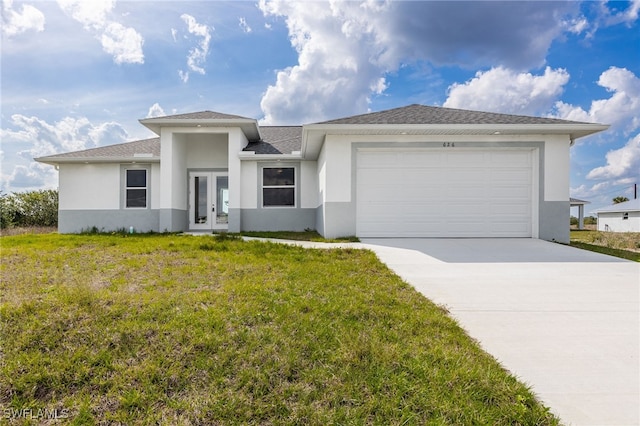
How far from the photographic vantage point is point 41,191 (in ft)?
57.5

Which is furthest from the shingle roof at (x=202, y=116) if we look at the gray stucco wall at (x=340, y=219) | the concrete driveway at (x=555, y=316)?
the concrete driveway at (x=555, y=316)

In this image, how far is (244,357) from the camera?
2.49 meters

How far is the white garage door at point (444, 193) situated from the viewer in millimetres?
9805

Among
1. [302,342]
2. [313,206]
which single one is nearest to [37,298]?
[302,342]

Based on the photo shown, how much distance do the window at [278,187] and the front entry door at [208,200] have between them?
1797 millimetres

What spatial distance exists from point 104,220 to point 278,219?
736cm

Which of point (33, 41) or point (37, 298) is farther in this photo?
point (33, 41)

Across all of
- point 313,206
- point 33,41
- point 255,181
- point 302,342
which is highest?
point 33,41

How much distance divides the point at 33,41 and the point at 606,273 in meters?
12.5

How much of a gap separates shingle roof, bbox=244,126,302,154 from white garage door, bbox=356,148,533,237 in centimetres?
439

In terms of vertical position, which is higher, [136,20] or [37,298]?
[136,20]

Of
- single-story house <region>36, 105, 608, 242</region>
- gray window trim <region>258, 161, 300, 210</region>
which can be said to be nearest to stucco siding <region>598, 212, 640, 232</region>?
single-story house <region>36, 105, 608, 242</region>

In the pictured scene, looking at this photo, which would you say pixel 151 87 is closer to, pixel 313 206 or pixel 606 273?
pixel 313 206

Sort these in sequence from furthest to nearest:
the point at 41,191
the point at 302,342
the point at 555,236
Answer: the point at 41,191 < the point at 555,236 < the point at 302,342
